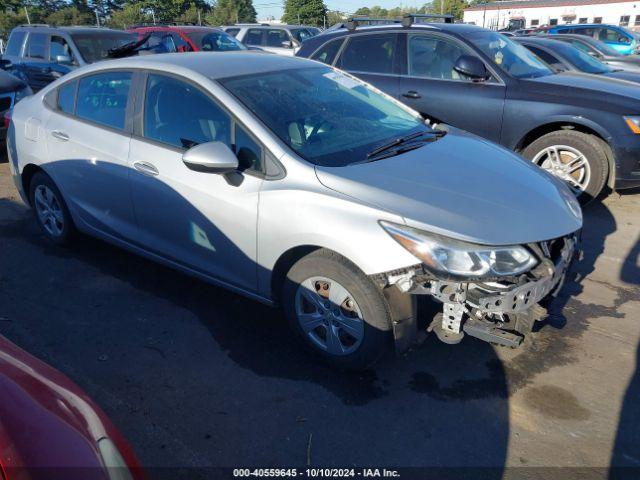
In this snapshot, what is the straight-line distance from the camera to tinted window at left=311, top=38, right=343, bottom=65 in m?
6.79

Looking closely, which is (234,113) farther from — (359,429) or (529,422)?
(529,422)

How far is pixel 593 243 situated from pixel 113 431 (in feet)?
14.4

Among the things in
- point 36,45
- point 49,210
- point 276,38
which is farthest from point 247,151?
point 276,38

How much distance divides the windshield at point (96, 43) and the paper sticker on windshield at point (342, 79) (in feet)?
22.0

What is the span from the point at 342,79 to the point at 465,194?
1640 millimetres

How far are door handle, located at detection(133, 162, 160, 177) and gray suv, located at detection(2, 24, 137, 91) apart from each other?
21.4 ft

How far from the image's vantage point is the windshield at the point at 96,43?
9.41 m

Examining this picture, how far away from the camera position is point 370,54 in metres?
6.54

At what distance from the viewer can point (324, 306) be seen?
300 centimetres

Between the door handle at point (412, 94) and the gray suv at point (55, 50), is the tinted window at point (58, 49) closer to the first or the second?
the gray suv at point (55, 50)

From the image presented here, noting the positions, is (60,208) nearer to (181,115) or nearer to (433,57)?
(181,115)

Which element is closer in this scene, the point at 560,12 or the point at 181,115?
the point at 181,115

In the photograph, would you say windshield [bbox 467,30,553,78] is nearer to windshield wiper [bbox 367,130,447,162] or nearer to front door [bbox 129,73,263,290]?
windshield wiper [bbox 367,130,447,162]

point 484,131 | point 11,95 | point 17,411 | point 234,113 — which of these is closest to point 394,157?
point 234,113
